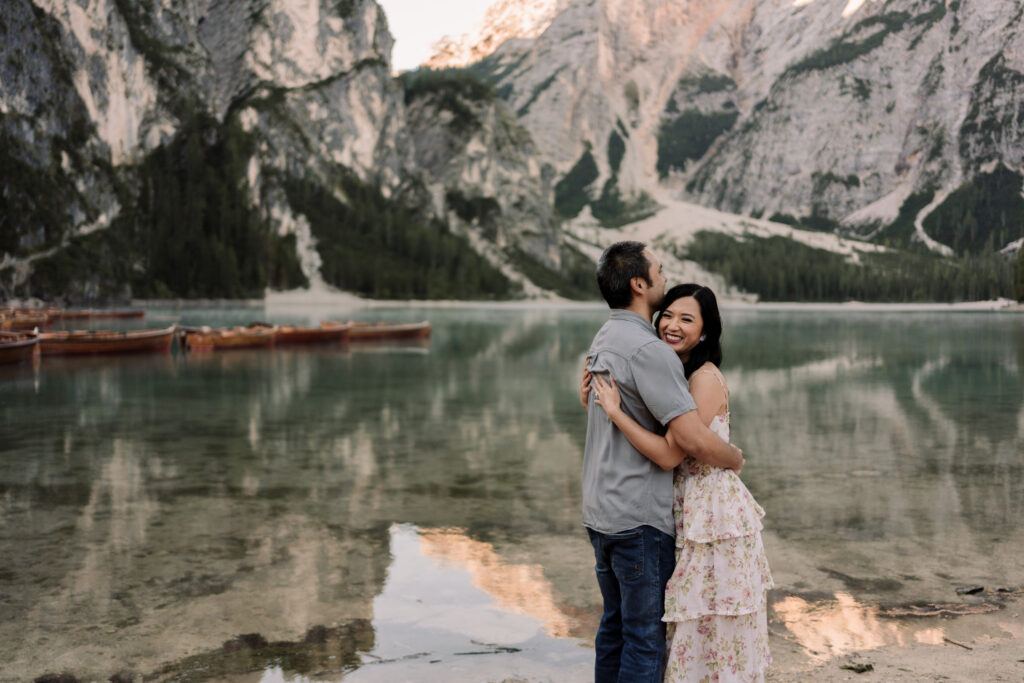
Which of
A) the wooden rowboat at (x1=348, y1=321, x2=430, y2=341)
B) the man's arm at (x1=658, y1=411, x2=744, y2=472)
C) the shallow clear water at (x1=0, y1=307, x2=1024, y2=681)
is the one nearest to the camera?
the man's arm at (x1=658, y1=411, x2=744, y2=472)

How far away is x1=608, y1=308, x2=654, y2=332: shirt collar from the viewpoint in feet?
19.1

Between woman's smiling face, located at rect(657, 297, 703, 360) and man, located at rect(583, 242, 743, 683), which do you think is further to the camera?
woman's smiling face, located at rect(657, 297, 703, 360)

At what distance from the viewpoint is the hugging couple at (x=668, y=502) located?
5621 millimetres

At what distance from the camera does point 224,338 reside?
6269 cm

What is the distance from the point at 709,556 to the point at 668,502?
41 centimetres

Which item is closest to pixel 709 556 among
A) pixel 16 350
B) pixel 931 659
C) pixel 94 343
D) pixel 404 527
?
pixel 931 659

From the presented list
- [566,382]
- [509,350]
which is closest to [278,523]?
[566,382]

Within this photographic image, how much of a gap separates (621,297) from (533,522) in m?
8.78

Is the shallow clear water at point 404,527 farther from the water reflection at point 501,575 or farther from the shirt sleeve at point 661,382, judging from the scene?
the shirt sleeve at point 661,382

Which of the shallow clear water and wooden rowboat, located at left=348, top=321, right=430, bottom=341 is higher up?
wooden rowboat, located at left=348, top=321, right=430, bottom=341

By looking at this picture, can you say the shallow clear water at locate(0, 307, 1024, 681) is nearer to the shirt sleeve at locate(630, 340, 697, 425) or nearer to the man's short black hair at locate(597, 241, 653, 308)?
the shirt sleeve at locate(630, 340, 697, 425)

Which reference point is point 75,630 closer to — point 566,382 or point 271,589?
point 271,589

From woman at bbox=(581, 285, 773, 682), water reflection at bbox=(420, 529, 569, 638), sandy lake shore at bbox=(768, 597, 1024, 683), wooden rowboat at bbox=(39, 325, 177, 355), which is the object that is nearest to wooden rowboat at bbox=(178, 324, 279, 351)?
wooden rowboat at bbox=(39, 325, 177, 355)

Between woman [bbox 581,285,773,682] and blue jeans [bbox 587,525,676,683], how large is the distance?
0.08 m
